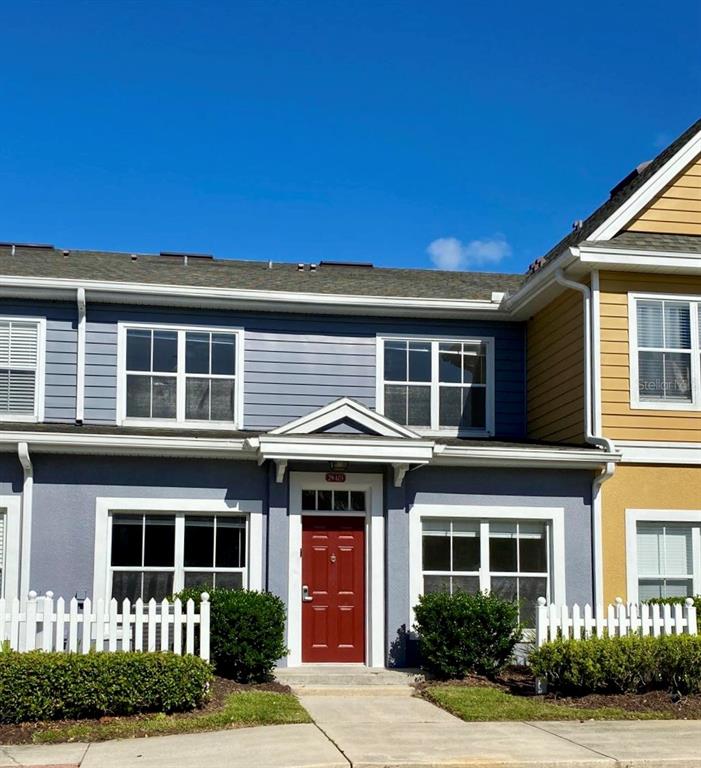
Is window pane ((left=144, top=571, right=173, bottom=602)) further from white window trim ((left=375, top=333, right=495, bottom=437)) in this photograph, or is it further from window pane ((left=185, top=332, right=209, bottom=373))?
white window trim ((left=375, top=333, right=495, bottom=437))

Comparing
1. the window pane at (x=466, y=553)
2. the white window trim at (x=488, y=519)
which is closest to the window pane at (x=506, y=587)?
the window pane at (x=466, y=553)

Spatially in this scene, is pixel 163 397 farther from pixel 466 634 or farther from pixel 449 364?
pixel 466 634

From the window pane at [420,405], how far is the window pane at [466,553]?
2.64 m

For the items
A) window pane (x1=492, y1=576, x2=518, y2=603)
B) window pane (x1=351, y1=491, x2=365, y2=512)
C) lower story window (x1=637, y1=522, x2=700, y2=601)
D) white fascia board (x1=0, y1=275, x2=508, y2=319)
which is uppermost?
white fascia board (x1=0, y1=275, x2=508, y2=319)

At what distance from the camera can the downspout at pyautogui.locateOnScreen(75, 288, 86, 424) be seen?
1673 centimetres

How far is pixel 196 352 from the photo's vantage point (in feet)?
56.9

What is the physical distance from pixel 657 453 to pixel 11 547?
8939 mm

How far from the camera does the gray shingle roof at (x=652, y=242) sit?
1591 cm

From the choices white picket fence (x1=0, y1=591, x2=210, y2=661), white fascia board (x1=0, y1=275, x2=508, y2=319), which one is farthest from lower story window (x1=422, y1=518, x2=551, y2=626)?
white picket fence (x1=0, y1=591, x2=210, y2=661)

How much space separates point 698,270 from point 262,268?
26.9ft

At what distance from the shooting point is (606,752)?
9.98 m

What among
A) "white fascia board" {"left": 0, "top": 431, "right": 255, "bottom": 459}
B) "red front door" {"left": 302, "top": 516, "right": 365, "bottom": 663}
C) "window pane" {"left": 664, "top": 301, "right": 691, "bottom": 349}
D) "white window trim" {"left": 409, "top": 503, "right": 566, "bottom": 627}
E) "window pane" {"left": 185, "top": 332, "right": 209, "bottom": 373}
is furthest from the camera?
"window pane" {"left": 185, "top": 332, "right": 209, "bottom": 373}

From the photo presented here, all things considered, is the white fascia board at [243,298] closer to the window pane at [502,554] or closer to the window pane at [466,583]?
the window pane at [502,554]

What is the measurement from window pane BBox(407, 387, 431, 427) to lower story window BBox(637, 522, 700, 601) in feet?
12.8
